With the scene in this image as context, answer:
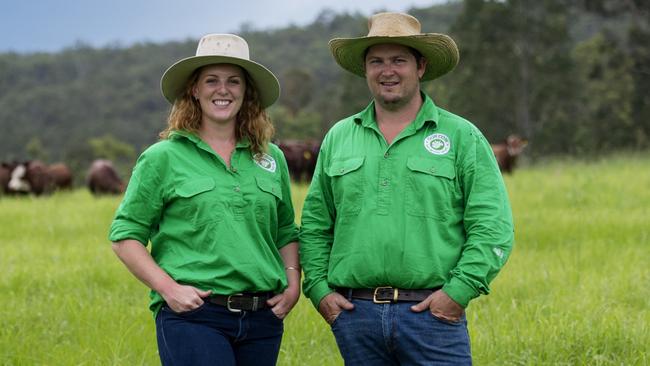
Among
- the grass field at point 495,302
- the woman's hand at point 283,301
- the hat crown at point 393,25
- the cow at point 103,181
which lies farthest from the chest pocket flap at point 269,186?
the cow at point 103,181

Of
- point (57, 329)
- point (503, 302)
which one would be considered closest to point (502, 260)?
point (503, 302)

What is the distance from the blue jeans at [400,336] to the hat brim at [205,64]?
3.80ft

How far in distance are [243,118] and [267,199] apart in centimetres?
46

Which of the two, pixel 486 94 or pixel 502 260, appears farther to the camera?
pixel 486 94

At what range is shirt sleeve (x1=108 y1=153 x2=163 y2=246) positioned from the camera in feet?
11.9

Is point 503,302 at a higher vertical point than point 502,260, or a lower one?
lower

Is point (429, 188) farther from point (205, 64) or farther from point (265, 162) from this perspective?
point (205, 64)

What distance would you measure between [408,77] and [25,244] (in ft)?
26.5

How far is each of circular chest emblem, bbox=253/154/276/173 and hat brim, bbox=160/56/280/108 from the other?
13.4 inches

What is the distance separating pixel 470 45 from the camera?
3741cm

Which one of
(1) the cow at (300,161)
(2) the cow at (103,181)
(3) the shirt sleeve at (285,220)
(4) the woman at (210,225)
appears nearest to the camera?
(4) the woman at (210,225)

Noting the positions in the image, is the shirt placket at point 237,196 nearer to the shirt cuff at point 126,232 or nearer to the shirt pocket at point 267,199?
the shirt pocket at point 267,199

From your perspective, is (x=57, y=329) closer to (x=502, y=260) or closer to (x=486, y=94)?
(x=502, y=260)

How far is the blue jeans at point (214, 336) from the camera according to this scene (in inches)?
137
